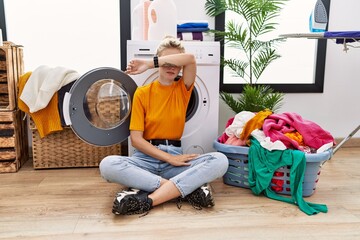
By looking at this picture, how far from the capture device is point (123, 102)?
1829mm

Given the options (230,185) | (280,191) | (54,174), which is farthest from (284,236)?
(54,174)

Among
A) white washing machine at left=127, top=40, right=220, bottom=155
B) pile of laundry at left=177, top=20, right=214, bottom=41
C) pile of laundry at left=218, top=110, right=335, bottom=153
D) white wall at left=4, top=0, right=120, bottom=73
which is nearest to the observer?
pile of laundry at left=218, top=110, right=335, bottom=153

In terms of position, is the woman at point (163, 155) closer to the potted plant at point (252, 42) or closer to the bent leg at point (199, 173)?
the bent leg at point (199, 173)

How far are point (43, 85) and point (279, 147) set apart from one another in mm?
1362

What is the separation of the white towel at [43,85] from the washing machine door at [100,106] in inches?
12.0

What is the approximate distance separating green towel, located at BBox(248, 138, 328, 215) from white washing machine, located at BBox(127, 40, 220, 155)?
0.37m

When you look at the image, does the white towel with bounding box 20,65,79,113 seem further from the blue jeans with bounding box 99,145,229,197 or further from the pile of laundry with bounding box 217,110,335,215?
the pile of laundry with bounding box 217,110,335,215

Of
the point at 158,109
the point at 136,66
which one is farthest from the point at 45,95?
the point at 158,109

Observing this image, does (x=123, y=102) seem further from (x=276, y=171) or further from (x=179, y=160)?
(x=276, y=171)

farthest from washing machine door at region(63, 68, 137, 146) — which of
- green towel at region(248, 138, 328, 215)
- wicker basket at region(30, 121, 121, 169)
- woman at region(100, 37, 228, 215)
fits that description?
green towel at region(248, 138, 328, 215)

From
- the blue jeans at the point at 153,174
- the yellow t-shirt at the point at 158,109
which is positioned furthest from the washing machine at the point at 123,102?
the blue jeans at the point at 153,174

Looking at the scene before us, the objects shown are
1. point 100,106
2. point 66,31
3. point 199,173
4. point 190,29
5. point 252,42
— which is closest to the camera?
point 199,173

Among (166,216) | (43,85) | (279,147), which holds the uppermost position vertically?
(43,85)

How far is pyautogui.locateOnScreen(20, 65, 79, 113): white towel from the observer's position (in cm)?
191
